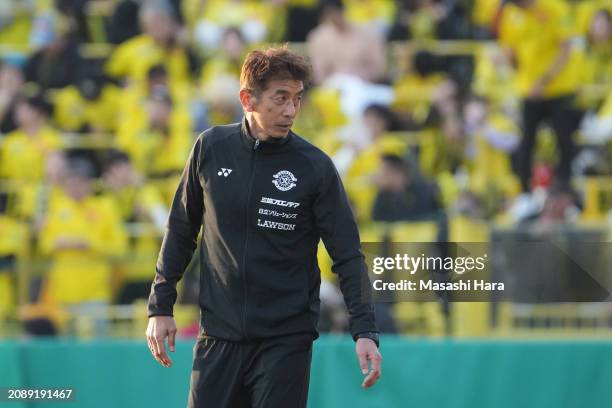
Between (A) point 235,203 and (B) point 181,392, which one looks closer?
(A) point 235,203

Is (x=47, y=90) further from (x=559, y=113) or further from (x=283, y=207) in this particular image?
(x=283, y=207)

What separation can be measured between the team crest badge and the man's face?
132 mm

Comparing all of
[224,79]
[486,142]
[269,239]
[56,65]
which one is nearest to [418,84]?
[486,142]

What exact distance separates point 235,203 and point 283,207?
6.8 inches

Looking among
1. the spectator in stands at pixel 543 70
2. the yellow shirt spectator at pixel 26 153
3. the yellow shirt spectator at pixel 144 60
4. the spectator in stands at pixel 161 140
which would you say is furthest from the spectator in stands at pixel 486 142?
the yellow shirt spectator at pixel 26 153

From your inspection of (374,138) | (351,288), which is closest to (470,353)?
(351,288)

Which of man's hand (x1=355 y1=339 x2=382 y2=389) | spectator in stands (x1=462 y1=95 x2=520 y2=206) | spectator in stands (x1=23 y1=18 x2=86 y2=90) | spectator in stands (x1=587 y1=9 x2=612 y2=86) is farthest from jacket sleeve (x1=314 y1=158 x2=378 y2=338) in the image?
spectator in stands (x1=23 y1=18 x2=86 y2=90)

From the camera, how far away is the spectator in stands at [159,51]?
10.8m

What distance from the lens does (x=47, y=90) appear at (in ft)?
36.1

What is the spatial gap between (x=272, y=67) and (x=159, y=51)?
703cm

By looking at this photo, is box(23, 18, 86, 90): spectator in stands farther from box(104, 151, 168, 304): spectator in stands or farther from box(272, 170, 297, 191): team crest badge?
box(272, 170, 297, 191): team crest badge

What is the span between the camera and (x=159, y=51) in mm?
10836

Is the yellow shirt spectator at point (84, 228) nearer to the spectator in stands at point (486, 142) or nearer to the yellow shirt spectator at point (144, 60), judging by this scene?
the yellow shirt spectator at point (144, 60)

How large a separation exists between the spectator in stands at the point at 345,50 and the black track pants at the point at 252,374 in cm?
645
